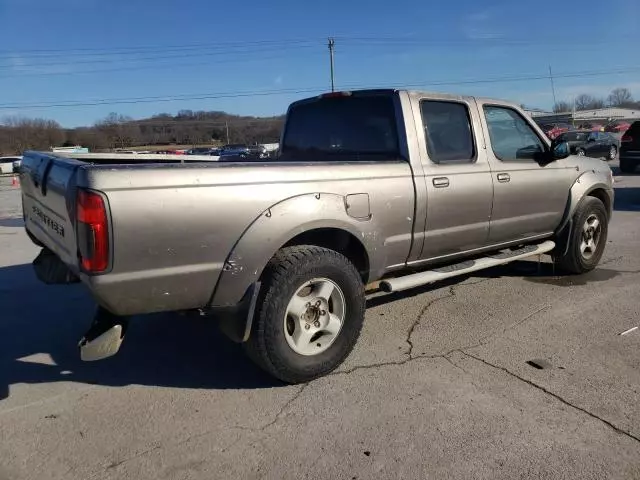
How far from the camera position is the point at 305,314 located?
3592 mm

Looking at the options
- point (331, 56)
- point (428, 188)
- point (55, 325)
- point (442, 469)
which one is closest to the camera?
point (442, 469)

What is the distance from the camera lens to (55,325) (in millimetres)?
4691

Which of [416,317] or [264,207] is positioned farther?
[416,317]

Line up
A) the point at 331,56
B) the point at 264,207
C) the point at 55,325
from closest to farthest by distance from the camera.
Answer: the point at 264,207 < the point at 55,325 < the point at 331,56

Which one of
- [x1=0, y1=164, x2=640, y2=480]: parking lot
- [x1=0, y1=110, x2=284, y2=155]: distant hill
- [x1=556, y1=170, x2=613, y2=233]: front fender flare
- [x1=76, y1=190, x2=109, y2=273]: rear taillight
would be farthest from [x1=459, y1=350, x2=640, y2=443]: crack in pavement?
[x1=0, y1=110, x2=284, y2=155]: distant hill

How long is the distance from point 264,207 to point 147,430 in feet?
4.67

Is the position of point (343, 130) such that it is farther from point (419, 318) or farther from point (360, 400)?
point (360, 400)

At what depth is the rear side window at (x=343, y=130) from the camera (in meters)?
4.38

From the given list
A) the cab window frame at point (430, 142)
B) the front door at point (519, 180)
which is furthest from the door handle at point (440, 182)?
the front door at point (519, 180)

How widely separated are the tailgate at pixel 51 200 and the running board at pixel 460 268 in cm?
218

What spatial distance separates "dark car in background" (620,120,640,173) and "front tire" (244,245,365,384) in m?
15.8

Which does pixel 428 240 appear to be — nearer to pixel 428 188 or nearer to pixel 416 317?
pixel 428 188

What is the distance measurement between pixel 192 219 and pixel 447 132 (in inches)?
98.9

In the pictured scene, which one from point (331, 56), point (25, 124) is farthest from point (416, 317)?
point (25, 124)
